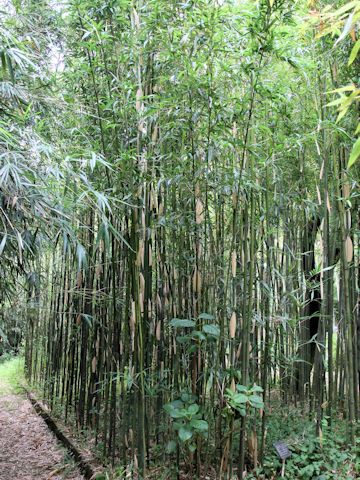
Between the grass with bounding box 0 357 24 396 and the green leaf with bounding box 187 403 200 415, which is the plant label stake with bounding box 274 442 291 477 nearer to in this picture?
the green leaf with bounding box 187 403 200 415

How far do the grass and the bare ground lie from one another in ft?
4.37

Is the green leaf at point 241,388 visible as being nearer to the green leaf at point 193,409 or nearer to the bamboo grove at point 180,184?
the bamboo grove at point 180,184

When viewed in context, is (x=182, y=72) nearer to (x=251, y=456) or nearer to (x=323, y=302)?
(x=323, y=302)

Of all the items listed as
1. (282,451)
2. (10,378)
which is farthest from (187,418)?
(10,378)

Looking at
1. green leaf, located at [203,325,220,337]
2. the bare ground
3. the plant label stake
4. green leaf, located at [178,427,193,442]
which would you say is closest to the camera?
green leaf, located at [178,427,193,442]

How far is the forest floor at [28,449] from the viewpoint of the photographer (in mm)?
3453

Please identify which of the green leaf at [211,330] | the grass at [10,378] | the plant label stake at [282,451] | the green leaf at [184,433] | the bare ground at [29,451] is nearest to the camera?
the green leaf at [184,433]

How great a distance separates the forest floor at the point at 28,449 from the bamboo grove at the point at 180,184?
408mm

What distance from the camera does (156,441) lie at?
3201 mm

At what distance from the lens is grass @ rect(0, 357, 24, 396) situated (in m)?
6.99

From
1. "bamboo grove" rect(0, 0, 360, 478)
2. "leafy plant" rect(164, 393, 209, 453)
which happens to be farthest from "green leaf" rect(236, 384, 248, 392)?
"leafy plant" rect(164, 393, 209, 453)

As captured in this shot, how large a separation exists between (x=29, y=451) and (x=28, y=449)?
62mm

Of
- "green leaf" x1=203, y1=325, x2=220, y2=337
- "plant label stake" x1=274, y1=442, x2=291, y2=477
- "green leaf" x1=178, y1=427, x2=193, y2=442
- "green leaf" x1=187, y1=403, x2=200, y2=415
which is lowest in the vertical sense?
"plant label stake" x1=274, y1=442, x2=291, y2=477

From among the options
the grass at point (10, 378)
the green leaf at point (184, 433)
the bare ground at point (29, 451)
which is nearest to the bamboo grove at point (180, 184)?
the green leaf at point (184, 433)
